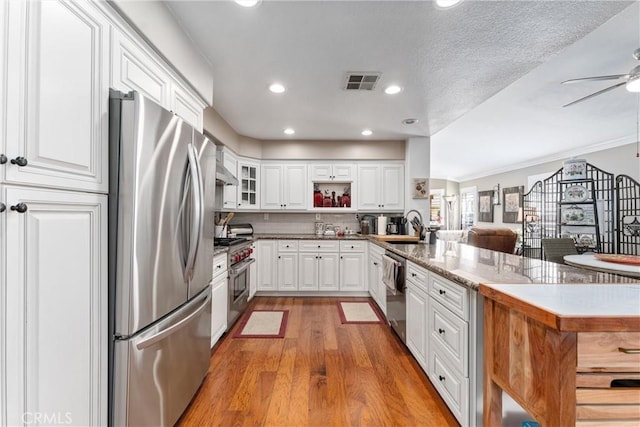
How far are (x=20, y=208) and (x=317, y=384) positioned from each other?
195cm

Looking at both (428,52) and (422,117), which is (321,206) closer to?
(422,117)

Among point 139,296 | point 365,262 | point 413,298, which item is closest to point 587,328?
point 413,298

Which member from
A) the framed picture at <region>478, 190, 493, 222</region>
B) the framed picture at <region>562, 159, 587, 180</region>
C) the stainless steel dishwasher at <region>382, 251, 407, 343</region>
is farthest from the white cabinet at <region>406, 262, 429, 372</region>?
the framed picture at <region>478, 190, 493, 222</region>

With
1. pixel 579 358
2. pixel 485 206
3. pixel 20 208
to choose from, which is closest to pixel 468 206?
pixel 485 206

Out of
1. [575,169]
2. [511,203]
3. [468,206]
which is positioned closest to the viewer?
[575,169]

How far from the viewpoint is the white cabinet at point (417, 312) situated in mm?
2107

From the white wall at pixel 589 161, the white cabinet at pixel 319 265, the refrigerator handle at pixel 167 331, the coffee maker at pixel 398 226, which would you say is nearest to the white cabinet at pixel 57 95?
the refrigerator handle at pixel 167 331

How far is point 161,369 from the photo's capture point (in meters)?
1.43

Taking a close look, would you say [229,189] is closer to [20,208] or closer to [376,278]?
[376,278]

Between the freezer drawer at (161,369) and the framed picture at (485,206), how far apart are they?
28.5ft

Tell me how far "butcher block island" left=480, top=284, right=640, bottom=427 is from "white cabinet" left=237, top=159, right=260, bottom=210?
3.79 metres

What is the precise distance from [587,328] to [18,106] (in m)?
1.97

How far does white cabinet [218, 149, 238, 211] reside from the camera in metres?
3.83

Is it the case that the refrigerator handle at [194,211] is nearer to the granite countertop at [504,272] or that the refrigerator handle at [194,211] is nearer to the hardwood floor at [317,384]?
the hardwood floor at [317,384]
